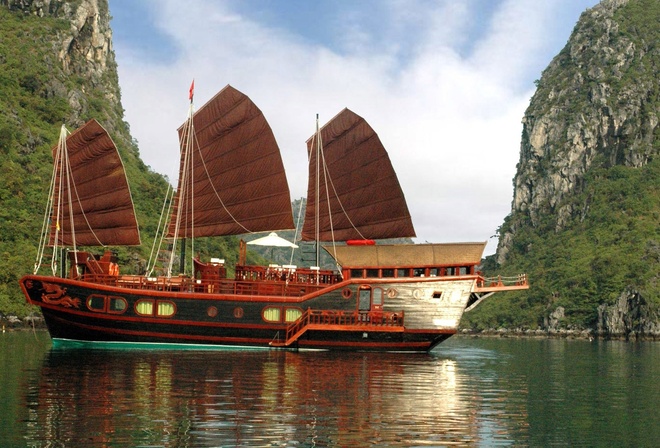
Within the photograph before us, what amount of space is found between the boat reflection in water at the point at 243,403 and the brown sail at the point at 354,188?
37.8ft

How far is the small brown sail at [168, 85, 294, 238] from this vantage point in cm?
3362

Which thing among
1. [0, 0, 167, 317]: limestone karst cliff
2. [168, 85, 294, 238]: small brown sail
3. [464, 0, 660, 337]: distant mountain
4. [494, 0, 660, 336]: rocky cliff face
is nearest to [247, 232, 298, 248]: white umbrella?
[168, 85, 294, 238]: small brown sail

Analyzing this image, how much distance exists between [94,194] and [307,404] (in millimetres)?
21368

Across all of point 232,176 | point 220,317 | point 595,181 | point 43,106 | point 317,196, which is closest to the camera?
point 220,317

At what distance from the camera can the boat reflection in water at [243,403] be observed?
11.4 m

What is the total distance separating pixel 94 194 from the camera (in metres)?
33.2

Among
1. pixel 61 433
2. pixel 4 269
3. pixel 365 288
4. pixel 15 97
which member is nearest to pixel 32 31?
pixel 15 97

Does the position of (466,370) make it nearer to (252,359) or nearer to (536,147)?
(252,359)

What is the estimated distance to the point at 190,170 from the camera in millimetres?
34094

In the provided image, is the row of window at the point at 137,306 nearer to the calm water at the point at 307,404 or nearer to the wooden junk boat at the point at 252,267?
the wooden junk boat at the point at 252,267

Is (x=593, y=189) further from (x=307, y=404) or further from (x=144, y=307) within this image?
(x=307, y=404)

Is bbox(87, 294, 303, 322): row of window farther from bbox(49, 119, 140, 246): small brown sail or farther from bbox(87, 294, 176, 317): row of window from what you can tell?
bbox(49, 119, 140, 246): small brown sail

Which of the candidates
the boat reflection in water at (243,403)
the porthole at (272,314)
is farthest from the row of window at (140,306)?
the boat reflection in water at (243,403)

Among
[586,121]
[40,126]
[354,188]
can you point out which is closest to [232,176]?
[354,188]
